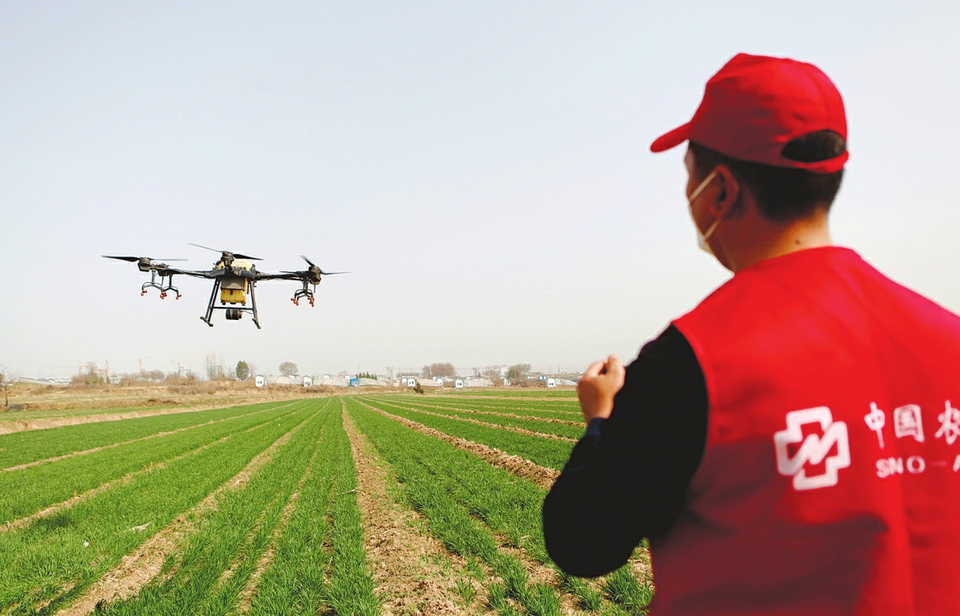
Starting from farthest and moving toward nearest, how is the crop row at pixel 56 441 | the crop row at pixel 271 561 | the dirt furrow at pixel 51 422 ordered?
the dirt furrow at pixel 51 422, the crop row at pixel 56 441, the crop row at pixel 271 561

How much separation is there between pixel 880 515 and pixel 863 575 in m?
0.11

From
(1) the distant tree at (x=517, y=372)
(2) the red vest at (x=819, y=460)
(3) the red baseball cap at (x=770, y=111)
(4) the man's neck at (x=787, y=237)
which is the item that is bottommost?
(1) the distant tree at (x=517, y=372)

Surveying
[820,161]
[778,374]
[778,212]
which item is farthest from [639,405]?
[820,161]

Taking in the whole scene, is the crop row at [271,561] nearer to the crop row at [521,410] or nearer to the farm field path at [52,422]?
the crop row at [521,410]

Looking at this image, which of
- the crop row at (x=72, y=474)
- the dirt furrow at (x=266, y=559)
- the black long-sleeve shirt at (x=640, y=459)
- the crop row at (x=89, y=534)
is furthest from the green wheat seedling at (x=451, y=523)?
the crop row at (x=72, y=474)

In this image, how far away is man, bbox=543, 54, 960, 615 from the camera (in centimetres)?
98

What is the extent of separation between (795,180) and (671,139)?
0.34 meters

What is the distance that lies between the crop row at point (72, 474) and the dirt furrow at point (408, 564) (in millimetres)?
8063

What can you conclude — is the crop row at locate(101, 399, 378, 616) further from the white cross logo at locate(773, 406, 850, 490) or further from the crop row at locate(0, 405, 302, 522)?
the white cross logo at locate(773, 406, 850, 490)

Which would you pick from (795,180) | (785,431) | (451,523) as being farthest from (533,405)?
(785,431)

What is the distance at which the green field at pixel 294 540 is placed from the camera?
20.4 ft

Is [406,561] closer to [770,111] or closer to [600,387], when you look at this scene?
[600,387]

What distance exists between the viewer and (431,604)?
20.2 ft

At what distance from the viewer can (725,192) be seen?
1.24 metres
